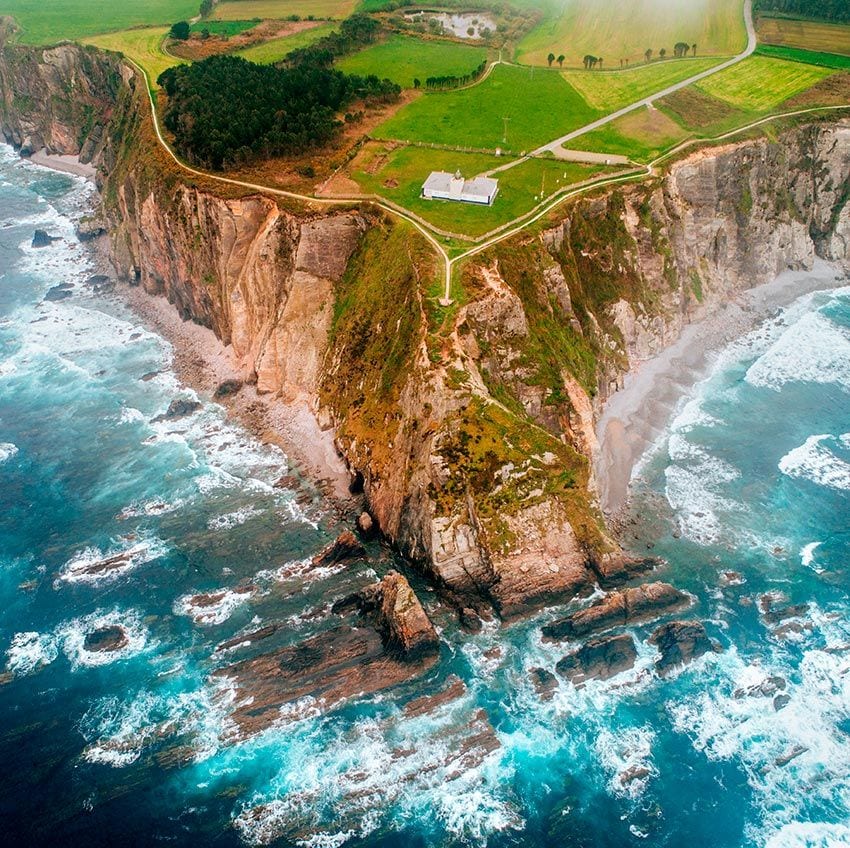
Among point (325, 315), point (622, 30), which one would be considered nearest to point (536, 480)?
point (325, 315)

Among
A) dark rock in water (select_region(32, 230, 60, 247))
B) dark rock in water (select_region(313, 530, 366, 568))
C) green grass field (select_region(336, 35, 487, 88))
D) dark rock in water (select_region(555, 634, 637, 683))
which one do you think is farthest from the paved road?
dark rock in water (select_region(32, 230, 60, 247))

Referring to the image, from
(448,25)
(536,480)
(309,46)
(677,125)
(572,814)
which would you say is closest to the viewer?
(572,814)

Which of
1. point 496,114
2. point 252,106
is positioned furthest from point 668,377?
point 252,106

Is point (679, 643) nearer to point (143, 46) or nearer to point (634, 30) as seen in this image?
point (634, 30)

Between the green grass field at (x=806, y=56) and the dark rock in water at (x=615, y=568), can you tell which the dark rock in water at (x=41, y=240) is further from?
the green grass field at (x=806, y=56)

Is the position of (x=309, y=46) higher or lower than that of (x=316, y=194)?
higher

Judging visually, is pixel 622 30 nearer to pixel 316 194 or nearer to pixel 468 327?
pixel 316 194

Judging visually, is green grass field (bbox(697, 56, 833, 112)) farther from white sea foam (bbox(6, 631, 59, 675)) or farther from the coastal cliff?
white sea foam (bbox(6, 631, 59, 675))
